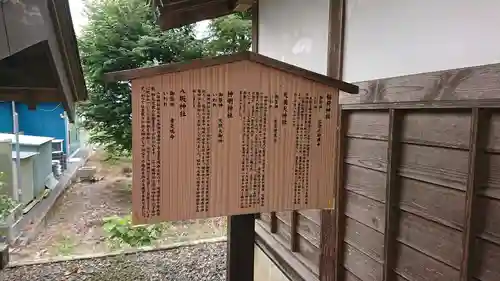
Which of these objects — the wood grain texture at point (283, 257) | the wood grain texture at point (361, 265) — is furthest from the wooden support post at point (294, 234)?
the wood grain texture at point (361, 265)

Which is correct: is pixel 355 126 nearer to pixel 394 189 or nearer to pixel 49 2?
pixel 394 189

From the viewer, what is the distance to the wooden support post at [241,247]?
6.05ft

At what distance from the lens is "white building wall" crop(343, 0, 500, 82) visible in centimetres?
158

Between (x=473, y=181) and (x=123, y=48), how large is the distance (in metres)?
8.28

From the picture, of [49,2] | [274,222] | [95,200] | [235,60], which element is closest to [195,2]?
[49,2]

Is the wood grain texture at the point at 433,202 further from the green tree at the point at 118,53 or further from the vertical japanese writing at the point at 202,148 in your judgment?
the green tree at the point at 118,53

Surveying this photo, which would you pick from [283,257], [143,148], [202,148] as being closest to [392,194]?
[202,148]

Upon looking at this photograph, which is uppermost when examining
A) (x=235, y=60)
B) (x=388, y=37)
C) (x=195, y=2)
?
(x=195, y=2)

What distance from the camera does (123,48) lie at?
8.55m

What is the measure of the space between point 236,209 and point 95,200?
349 inches

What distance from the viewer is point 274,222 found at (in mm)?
4105

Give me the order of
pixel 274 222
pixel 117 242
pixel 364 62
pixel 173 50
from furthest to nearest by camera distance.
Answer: pixel 173 50, pixel 117 242, pixel 274 222, pixel 364 62

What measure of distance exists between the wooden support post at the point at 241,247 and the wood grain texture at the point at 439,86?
3.39ft

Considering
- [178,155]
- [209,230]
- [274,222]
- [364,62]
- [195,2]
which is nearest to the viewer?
[178,155]
